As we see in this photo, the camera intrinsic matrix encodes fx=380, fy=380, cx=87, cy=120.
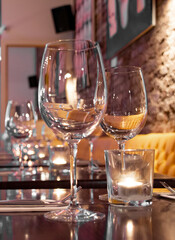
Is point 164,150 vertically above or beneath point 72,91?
beneath

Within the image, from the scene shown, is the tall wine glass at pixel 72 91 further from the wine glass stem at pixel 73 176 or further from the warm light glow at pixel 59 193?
the warm light glow at pixel 59 193

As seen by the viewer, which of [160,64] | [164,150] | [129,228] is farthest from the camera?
[160,64]

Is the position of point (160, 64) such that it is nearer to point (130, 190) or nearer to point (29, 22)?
point (130, 190)

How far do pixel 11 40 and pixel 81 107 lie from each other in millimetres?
6918

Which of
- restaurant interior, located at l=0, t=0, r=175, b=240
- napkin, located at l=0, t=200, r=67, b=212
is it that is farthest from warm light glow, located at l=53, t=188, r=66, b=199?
napkin, located at l=0, t=200, r=67, b=212

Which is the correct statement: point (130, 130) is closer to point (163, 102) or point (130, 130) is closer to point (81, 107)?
point (81, 107)

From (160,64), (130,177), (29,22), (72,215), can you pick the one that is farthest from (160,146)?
(29,22)

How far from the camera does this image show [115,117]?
851 mm

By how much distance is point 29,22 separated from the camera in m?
7.35

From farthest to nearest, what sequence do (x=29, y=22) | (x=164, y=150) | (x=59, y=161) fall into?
(x=29, y=22) → (x=164, y=150) → (x=59, y=161)

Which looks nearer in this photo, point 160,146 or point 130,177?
point 130,177

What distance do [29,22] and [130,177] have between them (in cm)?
708

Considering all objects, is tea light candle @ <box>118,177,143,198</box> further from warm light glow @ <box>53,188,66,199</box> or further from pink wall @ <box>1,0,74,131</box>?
pink wall @ <box>1,0,74,131</box>

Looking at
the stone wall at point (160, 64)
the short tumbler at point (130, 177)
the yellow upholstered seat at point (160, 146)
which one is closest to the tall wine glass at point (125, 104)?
the short tumbler at point (130, 177)
